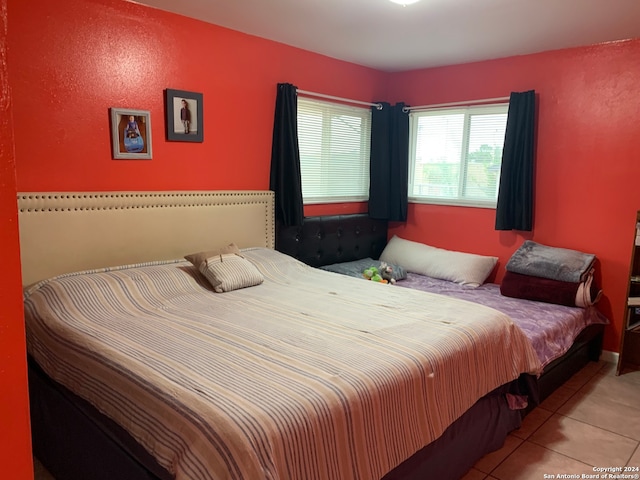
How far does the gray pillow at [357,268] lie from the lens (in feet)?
12.3

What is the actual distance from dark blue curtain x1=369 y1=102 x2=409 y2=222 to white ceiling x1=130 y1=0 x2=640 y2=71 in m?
0.66

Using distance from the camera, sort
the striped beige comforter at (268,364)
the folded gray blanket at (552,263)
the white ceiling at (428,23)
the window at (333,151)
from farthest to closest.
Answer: the window at (333,151) → the folded gray blanket at (552,263) → the white ceiling at (428,23) → the striped beige comforter at (268,364)

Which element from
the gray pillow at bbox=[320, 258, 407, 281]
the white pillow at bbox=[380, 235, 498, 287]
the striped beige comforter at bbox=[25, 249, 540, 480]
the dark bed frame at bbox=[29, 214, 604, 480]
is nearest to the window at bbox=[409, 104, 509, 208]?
the white pillow at bbox=[380, 235, 498, 287]

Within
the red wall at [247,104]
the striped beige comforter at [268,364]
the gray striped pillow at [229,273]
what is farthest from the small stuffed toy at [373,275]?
the gray striped pillow at [229,273]

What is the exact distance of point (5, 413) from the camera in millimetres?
712

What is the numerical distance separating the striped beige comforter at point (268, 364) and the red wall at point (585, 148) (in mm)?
1500

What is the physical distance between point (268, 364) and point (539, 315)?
6.77 feet

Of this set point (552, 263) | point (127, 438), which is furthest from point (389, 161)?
point (127, 438)

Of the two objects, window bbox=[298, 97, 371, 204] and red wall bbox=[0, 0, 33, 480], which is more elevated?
window bbox=[298, 97, 371, 204]

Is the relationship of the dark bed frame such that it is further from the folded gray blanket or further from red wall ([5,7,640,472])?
red wall ([5,7,640,472])

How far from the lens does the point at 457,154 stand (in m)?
4.12

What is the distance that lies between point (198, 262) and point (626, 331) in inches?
113

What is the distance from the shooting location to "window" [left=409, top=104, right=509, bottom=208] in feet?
12.8

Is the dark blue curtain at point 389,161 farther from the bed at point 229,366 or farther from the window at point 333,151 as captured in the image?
the bed at point 229,366
